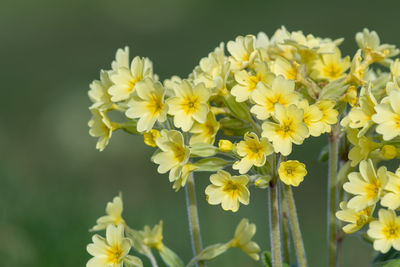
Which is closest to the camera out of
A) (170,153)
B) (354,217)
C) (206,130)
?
(354,217)

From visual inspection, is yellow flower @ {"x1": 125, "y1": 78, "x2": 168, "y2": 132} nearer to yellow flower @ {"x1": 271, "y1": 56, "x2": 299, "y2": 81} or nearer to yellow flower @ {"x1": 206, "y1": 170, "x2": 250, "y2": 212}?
yellow flower @ {"x1": 206, "y1": 170, "x2": 250, "y2": 212}

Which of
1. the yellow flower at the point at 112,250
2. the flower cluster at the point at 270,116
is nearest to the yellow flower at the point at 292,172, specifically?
the flower cluster at the point at 270,116

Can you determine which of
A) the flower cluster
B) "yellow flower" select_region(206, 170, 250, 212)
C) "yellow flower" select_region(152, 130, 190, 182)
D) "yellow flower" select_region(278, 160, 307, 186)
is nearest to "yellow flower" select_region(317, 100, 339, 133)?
the flower cluster

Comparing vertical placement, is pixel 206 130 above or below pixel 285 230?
above

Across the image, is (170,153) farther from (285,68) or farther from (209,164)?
(285,68)

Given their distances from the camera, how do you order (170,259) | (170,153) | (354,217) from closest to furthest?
(354,217) → (170,153) → (170,259)

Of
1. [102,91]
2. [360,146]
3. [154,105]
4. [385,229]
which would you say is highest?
[102,91]

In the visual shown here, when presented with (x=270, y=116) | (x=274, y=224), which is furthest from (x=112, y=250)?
(x=270, y=116)
